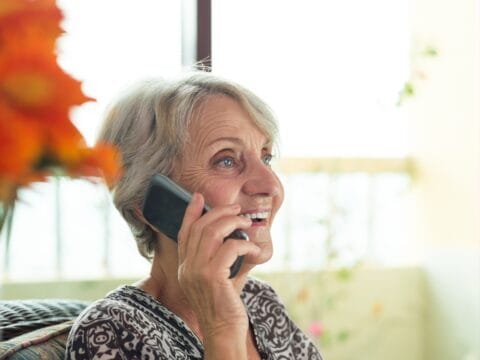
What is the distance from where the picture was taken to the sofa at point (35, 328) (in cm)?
105

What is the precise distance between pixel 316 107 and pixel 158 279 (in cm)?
216

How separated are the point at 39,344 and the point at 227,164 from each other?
1.51ft

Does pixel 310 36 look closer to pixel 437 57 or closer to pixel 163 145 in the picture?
pixel 437 57

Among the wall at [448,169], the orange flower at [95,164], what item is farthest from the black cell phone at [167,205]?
the wall at [448,169]

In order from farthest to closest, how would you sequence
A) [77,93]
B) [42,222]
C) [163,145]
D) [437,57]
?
[437,57]
[42,222]
[163,145]
[77,93]

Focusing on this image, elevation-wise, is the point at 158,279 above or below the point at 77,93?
below

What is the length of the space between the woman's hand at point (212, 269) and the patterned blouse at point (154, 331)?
111mm

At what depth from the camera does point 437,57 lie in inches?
128

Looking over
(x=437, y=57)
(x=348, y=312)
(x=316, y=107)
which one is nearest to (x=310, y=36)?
(x=316, y=107)

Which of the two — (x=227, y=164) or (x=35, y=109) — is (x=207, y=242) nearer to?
(x=227, y=164)

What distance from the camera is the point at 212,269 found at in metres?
1.10

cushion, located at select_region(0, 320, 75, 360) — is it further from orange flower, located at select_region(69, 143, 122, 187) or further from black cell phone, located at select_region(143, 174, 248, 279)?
orange flower, located at select_region(69, 143, 122, 187)

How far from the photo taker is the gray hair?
4.36ft

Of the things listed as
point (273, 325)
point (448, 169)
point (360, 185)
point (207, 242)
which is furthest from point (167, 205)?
point (360, 185)
